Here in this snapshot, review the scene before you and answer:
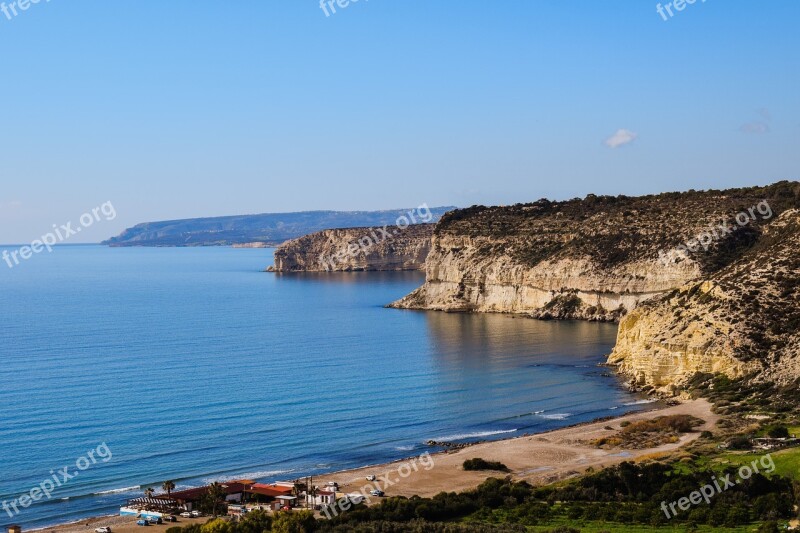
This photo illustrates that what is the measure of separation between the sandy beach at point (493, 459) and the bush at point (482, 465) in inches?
14.0

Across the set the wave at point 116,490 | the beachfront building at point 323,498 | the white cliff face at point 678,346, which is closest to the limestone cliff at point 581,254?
the white cliff face at point 678,346

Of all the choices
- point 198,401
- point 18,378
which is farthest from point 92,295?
point 198,401

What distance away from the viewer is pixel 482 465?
156 feet

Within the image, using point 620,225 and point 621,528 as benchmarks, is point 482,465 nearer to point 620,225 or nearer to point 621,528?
point 621,528

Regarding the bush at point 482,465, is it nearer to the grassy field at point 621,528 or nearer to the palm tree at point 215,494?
the grassy field at point 621,528

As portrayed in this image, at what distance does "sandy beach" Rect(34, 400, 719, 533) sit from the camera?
140ft

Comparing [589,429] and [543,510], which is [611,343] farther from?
[543,510]

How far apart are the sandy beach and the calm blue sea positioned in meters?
2.51

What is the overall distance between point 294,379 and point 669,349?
28.4 meters

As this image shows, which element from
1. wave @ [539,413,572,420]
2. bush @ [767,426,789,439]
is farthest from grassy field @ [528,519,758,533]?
wave @ [539,413,572,420]

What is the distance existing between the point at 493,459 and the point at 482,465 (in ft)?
6.91

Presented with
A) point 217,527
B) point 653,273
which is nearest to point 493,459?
point 217,527

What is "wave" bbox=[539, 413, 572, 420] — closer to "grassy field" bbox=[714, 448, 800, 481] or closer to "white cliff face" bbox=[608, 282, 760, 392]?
"white cliff face" bbox=[608, 282, 760, 392]

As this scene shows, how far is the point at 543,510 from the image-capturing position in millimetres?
36969
